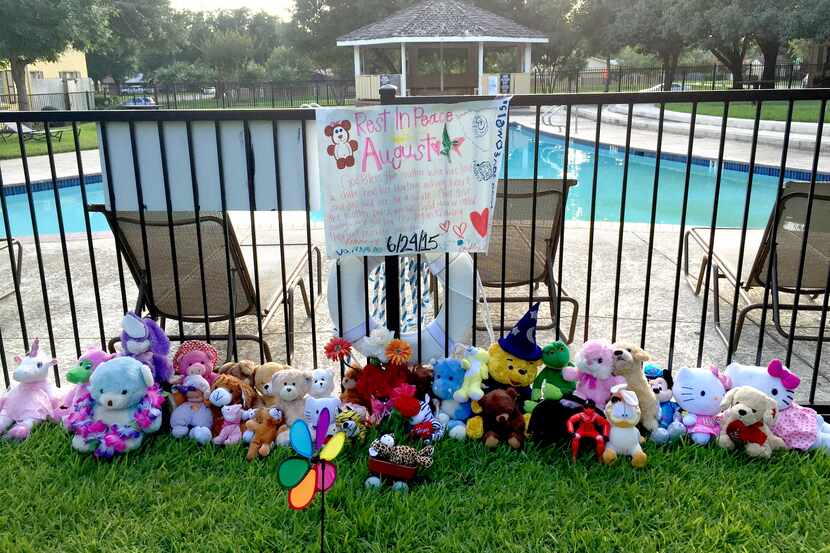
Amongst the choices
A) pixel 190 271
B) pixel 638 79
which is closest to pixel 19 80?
pixel 190 271

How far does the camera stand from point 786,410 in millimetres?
2520

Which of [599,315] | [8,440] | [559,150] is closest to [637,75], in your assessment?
[559,150]

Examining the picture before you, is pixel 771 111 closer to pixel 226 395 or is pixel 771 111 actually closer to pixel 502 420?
pixel 502 420

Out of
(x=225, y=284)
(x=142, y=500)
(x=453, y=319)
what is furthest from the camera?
(x=225, y=284)

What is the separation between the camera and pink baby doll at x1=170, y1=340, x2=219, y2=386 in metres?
2.64

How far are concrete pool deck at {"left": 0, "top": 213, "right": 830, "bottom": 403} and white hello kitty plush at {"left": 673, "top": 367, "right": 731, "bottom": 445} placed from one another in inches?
25.2

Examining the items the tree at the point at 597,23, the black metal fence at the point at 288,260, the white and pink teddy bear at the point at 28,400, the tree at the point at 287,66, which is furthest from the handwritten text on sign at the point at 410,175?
the tree at the point at 287,66

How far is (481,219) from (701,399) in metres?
1.04

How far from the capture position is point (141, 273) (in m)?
3.17

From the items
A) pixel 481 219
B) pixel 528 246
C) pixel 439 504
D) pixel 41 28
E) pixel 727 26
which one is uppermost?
pixel 727 26

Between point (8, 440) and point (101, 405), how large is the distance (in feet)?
1.47

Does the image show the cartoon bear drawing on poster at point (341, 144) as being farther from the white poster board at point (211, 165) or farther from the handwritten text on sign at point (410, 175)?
the white poster board at point (211, 165)

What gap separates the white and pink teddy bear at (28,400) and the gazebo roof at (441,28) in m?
23.8

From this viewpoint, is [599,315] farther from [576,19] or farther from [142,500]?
[576,19]
